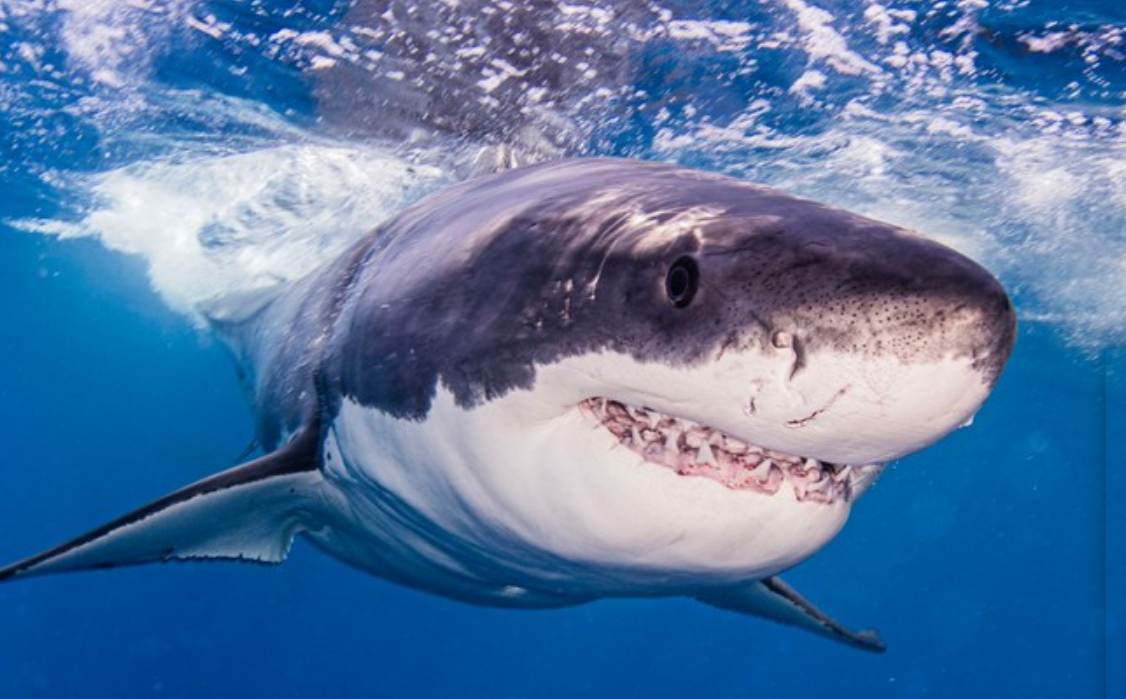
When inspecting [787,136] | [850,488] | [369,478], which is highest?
[850,488]

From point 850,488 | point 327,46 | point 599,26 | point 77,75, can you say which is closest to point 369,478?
point 850,488

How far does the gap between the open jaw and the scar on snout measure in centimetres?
30

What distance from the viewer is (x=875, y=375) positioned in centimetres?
179

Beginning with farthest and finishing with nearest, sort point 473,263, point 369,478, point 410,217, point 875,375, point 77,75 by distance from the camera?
1. point 77,75
2. point 410,217
3. point 369,478
4. point 473,263
5. point 875,375

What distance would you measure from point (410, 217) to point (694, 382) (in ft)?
9.10

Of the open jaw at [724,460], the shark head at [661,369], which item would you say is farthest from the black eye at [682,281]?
the open jaw at [724,460]

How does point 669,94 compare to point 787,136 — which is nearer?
point 669,94

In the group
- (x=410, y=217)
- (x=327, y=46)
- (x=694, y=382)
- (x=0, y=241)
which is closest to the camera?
(x=694, y=382)

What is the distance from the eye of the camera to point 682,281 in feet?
7.03

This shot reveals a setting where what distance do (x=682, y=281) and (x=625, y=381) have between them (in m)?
0.29

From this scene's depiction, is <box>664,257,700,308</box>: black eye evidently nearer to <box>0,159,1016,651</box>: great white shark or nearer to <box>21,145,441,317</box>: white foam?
<box>0,159,1016,651</box>: great white shark

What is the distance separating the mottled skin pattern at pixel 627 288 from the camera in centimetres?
184

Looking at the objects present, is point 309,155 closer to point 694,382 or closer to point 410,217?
point 410,217

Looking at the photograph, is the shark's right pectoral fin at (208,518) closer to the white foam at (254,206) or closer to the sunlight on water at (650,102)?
the sunlight on water at (650,102)
